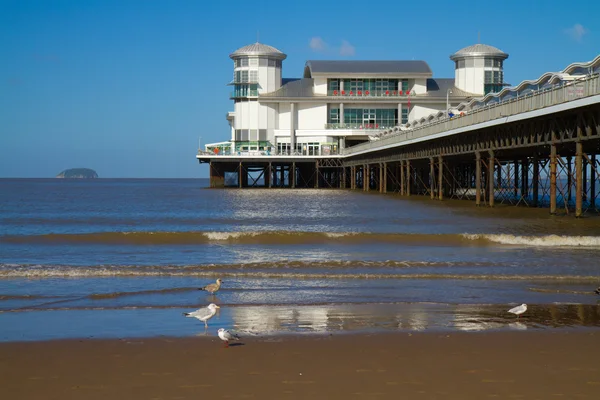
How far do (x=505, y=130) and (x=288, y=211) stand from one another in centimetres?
1364

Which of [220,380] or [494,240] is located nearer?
[220,380]

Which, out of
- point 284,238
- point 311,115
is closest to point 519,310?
point 284,238

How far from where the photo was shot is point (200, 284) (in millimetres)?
14500

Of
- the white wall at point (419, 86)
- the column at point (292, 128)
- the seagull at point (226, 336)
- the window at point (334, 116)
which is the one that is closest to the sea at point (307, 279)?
the seagull at point (226, 336)

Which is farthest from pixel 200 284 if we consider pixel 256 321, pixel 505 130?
pixel 505 130

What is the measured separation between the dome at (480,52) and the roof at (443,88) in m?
3.40

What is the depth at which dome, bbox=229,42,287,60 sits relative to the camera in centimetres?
8331

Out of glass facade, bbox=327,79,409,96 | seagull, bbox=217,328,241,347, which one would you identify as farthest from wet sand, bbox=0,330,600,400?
glass facade, bbox=327,79,409,96

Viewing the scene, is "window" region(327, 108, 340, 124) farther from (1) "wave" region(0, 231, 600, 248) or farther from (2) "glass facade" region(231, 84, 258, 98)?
(1) "wave" region(0, 231, 600, 248)

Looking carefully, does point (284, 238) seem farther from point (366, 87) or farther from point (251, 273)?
point (366, 87)

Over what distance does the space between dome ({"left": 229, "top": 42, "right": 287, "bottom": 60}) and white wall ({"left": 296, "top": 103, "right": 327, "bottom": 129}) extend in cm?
596

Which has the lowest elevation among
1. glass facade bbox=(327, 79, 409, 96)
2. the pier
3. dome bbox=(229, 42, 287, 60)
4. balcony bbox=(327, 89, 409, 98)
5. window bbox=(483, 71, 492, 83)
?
the pier

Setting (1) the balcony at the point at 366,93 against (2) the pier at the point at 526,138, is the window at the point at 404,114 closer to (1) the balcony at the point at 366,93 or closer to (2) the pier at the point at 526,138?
(1) the balcony at the point at 366,93

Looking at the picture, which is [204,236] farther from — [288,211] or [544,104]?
[288,211]
